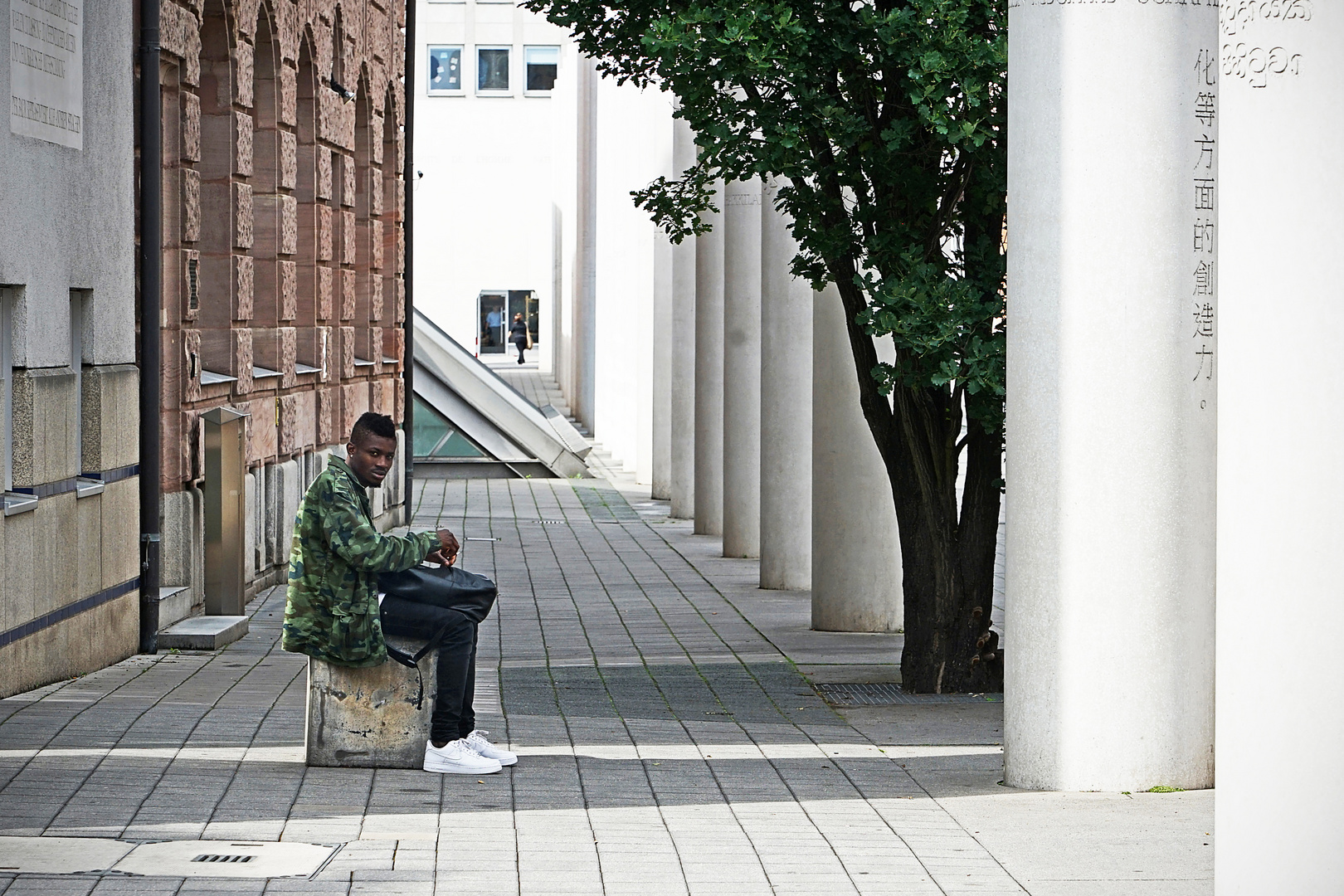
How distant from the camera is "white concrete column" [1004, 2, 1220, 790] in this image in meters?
7.93

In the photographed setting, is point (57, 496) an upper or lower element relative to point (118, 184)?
lower

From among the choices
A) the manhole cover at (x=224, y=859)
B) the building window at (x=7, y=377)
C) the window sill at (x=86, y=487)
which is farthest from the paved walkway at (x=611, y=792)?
the building window at (x=7, y=377)

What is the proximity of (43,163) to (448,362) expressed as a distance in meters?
20.4

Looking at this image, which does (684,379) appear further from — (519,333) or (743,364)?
(519,333)

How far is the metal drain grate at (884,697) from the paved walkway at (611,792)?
0.11m

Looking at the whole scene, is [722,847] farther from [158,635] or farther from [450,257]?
[450,257]

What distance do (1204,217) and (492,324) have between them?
2442 inches

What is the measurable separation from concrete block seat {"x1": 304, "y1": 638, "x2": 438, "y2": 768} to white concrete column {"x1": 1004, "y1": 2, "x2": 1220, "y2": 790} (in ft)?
8.30

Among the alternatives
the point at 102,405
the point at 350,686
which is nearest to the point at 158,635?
the point at 102,405

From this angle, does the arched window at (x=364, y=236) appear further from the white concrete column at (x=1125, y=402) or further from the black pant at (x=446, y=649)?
the white concrete column at (x=1125, y=402)

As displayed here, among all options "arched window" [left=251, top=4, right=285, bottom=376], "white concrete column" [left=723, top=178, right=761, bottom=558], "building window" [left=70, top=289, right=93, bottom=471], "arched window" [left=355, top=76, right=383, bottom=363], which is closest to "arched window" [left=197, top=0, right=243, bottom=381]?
"arched window" [left=251, top=4, right=285, bottom=376]

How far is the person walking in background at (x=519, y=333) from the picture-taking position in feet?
229

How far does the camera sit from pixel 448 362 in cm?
3112

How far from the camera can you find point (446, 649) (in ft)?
27.1
